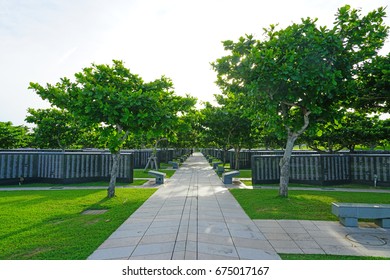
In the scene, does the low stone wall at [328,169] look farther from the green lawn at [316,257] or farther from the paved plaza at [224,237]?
the green lawn at [316,257]

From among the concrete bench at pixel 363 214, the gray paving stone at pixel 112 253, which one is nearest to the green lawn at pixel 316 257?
the concrete bench at pixel 363 214

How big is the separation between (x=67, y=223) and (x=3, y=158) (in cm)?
1263

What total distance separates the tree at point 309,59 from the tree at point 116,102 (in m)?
3.76

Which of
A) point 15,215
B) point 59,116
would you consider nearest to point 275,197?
point 15,215

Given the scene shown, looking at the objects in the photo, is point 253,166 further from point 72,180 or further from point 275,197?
point 72,180

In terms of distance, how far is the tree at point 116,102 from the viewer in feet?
36.0

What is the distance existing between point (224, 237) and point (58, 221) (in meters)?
5.99

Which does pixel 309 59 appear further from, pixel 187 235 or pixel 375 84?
pixel 187 235

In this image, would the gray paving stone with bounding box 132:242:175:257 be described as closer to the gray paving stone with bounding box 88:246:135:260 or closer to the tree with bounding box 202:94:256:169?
the gray paving stone with bounding box 88:246:135:260

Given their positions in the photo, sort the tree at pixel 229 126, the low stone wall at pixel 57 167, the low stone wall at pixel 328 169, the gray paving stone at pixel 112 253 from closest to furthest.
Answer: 1. the gray paving stone at pixel 112 253
2. the low stone wall at pixel 328 169
3. the low stone wall at pixel 57 167
4. the tree at pixel 229 126

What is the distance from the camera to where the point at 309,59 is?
33.6ft

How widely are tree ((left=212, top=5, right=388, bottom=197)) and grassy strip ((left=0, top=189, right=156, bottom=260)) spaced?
318 inches

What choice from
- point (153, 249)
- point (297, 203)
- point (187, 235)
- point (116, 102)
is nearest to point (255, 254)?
point (187, 235)
